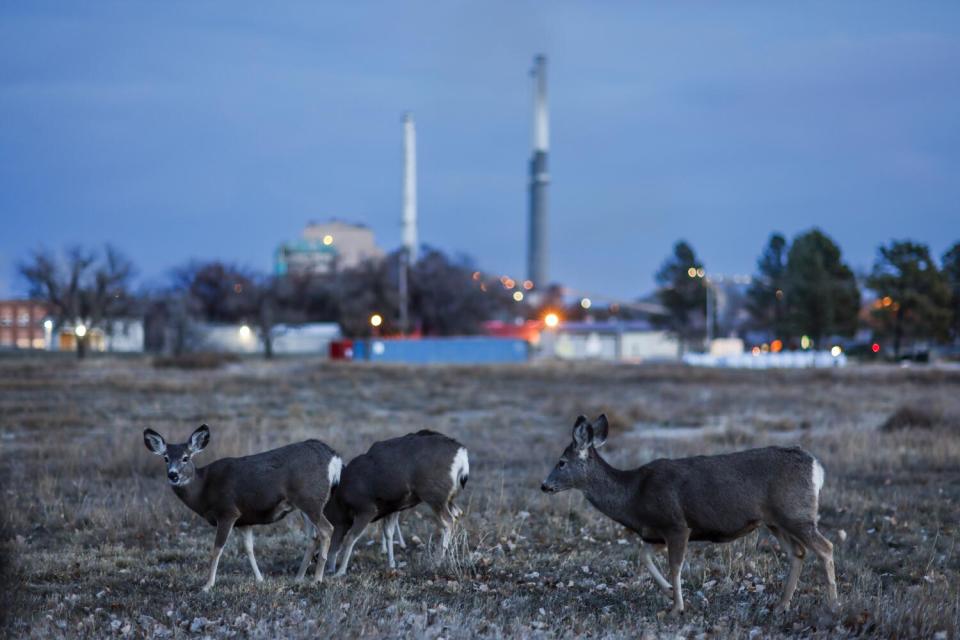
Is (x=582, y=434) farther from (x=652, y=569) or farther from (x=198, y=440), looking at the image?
(x=198, y=440)

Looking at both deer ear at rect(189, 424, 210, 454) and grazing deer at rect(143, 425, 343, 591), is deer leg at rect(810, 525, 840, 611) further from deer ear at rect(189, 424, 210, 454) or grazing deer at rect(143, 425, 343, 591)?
deer ear at rect(189, 424, 210, 454)

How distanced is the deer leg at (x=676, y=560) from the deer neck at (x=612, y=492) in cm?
41

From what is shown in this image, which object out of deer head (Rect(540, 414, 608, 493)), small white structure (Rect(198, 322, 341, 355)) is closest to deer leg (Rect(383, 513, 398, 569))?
deer head (Rect(540, 414, 608, 493))

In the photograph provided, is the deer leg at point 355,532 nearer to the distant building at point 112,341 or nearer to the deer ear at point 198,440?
the deer ear at point 198,440

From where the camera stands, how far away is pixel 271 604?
30.5ft

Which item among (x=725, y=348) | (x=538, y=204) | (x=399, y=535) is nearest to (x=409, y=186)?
(x=538, y=204)

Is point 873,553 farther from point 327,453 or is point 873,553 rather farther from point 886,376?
point 886,376

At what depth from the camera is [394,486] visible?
→ 36.9 ft

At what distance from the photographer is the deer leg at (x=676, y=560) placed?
30.9 ft

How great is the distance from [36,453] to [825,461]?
46.5 ft

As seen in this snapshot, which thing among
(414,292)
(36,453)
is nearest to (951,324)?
(414,292)

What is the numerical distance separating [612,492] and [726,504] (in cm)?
103

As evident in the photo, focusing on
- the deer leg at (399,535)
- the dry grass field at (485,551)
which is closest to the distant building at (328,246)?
the dry grass field at (485,551)

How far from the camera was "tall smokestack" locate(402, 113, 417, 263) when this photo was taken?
402ft
